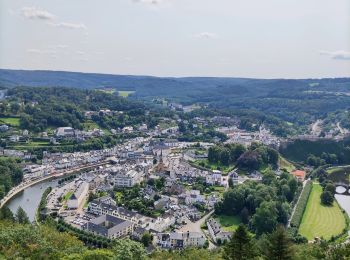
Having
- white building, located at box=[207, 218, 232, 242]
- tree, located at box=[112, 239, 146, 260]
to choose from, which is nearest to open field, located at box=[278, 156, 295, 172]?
white building, located at box=[207, 218, 232, 242]

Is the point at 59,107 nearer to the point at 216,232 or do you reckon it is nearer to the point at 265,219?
the point at 216,232

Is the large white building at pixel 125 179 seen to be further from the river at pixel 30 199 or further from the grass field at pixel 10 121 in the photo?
Result: the grass field at pixel 10 121

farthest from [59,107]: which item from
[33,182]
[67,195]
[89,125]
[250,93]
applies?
[250,93]

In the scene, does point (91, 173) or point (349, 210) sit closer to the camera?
point (349, 210)

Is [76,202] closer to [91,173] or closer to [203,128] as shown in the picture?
[91,173]

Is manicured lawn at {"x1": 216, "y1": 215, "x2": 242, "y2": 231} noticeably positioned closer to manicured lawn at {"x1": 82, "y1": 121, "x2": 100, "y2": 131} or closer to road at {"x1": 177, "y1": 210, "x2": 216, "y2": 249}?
road at {"x1": 177, "y1": 210, "x2": 216, "y2": 249}

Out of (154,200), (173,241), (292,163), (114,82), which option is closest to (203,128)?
(292,163)
